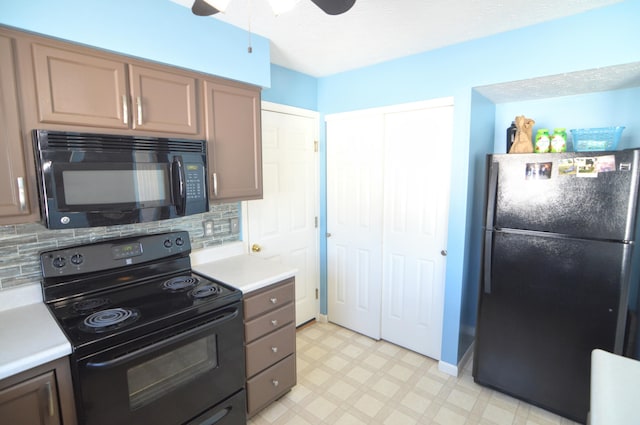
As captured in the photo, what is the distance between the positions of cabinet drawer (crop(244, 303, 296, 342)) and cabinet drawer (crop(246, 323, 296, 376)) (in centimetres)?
4

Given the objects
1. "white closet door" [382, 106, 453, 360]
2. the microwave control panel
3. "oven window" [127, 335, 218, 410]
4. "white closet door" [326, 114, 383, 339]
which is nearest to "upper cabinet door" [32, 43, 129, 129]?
the microwave control panel

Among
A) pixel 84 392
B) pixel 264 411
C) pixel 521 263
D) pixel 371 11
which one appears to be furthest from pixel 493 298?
pixel 84 392

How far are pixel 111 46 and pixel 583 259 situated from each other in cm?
270

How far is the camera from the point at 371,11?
1.75 m

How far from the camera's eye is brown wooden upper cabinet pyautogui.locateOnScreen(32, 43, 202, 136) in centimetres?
136

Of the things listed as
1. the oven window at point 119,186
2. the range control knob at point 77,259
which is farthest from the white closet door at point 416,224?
the range control knob at point 77,259

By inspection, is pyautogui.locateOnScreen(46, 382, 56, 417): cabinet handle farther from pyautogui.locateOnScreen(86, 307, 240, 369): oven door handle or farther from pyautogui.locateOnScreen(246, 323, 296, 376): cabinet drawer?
pyautogui.locateOnScreen(246, 323, 296, 376): cabinet drawer

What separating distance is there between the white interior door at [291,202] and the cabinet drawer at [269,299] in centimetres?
61

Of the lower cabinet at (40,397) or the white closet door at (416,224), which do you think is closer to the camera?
the lower cabinet at (40,397)

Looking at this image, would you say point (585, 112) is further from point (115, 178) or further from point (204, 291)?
point (115, 178)

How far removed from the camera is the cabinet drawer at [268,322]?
1884mm

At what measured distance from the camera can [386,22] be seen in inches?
74.0

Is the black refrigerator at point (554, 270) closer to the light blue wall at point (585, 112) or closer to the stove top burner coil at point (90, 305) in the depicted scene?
the light blue wall at point (585, 112)

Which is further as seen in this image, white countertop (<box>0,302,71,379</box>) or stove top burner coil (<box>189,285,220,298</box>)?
stove top burner coil (<box>189,285,220,298</box>)
